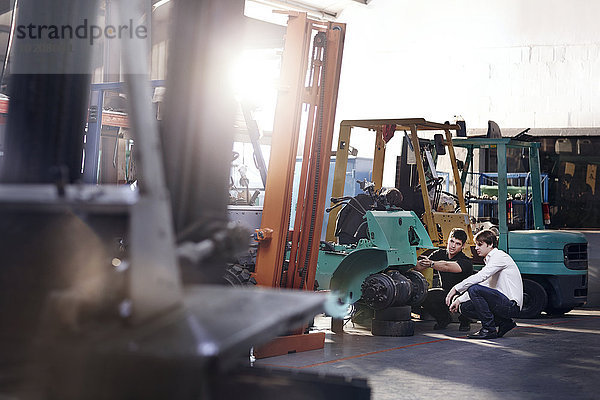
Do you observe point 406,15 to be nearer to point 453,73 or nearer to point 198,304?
point 453,73

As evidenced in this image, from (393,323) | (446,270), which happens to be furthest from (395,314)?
(446,270)

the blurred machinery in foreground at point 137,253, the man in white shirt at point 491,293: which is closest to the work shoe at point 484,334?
the man in white shirt at point 491,293

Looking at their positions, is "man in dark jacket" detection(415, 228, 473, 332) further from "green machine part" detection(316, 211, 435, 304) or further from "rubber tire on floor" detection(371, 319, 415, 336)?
"rubber tire on floor" detection(371, 319, 415, 336)

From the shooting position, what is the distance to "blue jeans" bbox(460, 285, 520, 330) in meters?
7.62

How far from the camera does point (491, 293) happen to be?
7621mm

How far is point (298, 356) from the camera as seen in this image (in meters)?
6.45

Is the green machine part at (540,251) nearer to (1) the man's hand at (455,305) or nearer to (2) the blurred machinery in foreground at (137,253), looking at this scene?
(1) the man's hand at (455,305)

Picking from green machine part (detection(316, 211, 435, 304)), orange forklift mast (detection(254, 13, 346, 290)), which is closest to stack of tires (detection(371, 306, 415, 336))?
green machine part (detection(316, 211, 435, 304))

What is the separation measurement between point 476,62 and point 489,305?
11.8 meters

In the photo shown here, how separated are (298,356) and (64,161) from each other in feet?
13.2

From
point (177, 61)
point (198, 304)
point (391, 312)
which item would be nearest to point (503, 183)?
point (391, 312)

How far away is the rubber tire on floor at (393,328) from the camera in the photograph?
7.83 m

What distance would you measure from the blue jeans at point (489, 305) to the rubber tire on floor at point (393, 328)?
0.69 m

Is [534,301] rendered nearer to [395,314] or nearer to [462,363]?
[395,314]
